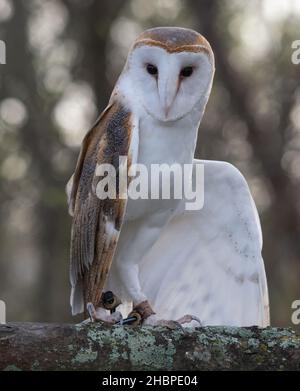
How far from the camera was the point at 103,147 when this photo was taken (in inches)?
166

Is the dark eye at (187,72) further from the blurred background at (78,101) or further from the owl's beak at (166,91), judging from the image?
the blurred background at (78,101)

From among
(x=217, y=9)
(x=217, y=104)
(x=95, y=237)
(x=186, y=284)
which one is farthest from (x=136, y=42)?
(x=217, y=104)

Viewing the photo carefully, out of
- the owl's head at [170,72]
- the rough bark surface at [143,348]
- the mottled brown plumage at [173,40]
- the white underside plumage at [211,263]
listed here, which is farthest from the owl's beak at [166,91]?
the rough bark surface at [143,348]

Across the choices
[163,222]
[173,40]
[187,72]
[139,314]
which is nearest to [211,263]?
[163,222]

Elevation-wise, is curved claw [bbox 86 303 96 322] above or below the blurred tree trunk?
below

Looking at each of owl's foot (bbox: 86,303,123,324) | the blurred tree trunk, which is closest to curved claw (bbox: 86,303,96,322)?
owl's foot (bbox: 86,303,123,324)

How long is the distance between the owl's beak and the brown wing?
0.55 ft

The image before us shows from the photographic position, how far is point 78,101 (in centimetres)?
1202

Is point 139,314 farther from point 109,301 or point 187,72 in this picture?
point 187,72

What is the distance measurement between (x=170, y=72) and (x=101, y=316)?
3.52 feet

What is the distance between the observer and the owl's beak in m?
4.09

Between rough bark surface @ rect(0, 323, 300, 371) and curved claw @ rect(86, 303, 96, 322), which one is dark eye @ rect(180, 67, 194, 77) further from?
rough bark surface @ rect(0, 323, 300, 371)

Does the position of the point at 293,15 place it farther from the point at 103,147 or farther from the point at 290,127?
the point at 103,147
